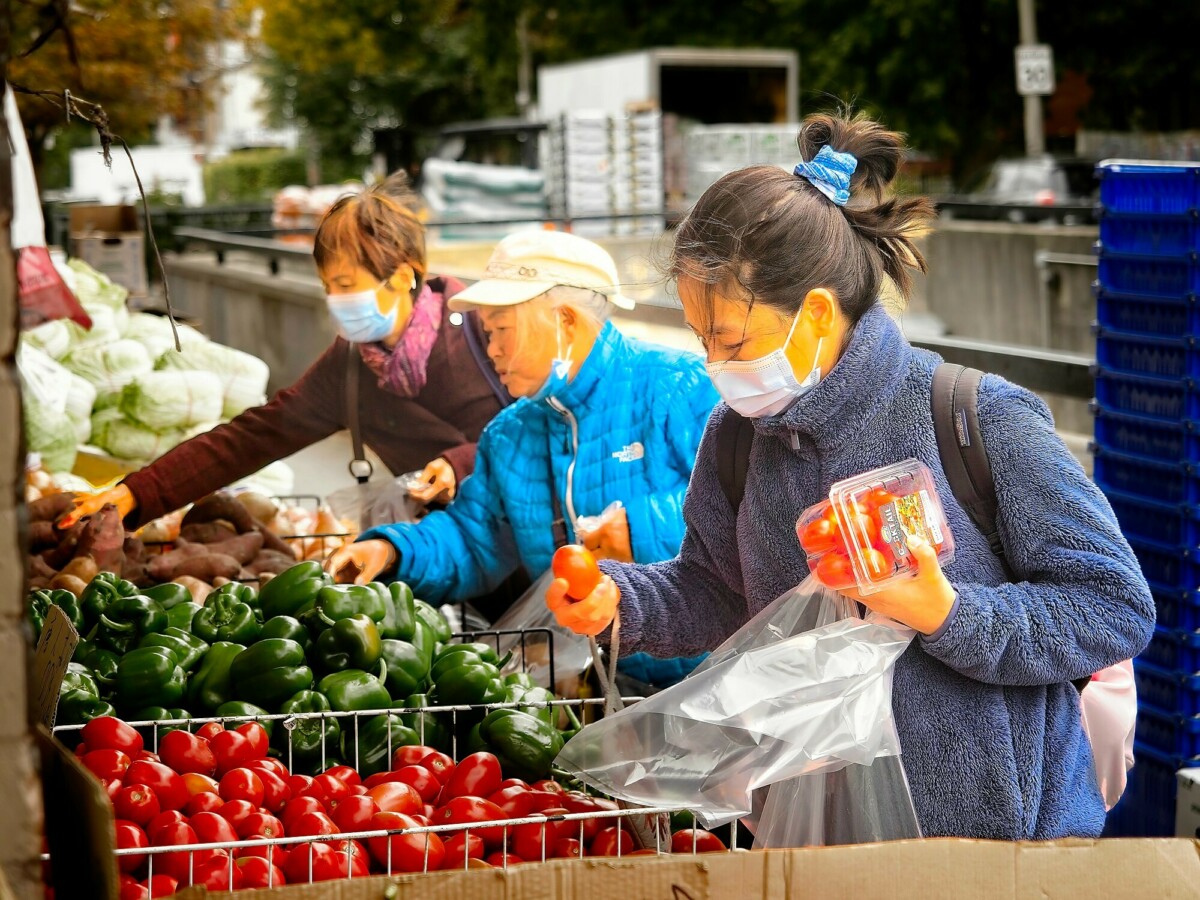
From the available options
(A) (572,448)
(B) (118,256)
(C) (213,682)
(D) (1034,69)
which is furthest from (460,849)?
(D) (1034,69)

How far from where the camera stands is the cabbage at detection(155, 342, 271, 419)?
717 cm

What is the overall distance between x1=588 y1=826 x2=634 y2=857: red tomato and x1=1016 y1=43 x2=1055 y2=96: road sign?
21.6m

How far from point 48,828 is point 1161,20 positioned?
28.3 m

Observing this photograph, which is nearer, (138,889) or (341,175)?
(138,889)

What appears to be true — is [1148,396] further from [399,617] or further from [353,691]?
[353,691]

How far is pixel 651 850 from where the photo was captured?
2.24 metres

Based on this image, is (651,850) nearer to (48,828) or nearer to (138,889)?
(138,889)

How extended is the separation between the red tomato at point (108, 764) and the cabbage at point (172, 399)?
4.64 m

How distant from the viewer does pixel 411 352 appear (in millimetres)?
4430

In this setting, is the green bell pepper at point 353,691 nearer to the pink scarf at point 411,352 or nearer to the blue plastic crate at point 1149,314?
the pink scarf at point 411,352

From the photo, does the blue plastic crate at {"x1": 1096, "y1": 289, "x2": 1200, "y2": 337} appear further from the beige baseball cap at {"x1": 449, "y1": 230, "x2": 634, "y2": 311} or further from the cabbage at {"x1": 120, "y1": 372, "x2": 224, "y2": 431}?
the cabbage at {"x1": 120, "y1": 372, "x2": 224, "y2": 431}

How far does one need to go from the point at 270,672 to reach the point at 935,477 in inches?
53.7

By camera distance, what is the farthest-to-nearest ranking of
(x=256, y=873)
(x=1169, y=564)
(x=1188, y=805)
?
(x=1169, y=564) → (x=1188, y=805) → (x=256, y=873)

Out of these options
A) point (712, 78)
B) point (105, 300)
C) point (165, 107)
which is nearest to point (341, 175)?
point (712, 78)
